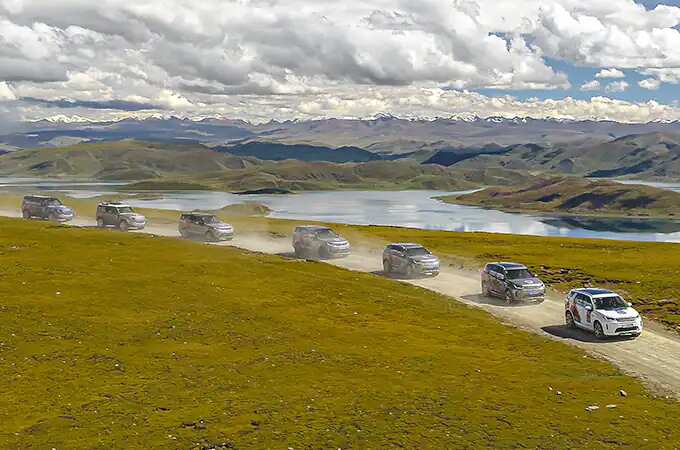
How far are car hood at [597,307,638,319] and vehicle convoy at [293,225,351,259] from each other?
1169 inches

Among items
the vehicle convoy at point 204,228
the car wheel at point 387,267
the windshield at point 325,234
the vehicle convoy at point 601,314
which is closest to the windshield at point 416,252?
the car wheel at point 387,267

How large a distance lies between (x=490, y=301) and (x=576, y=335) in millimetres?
9057

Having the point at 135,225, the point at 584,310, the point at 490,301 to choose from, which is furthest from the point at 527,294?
the point at 135,225

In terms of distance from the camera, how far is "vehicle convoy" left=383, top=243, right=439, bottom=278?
5028 cm

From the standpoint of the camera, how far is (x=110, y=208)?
77.6m

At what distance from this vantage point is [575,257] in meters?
59.2

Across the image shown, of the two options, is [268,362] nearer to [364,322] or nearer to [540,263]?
[364,322]

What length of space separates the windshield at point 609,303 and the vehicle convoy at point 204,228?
43965 mm

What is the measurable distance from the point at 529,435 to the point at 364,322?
15455mm

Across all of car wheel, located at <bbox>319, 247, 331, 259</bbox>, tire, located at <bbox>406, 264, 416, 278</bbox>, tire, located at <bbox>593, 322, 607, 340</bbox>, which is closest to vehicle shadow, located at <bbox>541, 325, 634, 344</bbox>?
tire, located at <bbox>593, 322, 607, 340</bbox>

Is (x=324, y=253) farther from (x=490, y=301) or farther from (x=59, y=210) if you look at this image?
(x=59, y=210)

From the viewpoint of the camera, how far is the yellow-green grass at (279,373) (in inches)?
738

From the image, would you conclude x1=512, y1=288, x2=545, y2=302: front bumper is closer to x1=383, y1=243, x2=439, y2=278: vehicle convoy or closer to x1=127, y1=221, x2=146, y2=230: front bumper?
x1=383, y1=243, x2=439, y2=278: vehicle convoy

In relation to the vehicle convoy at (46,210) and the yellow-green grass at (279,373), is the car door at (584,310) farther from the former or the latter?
the vehicle convoy at (46,210)
